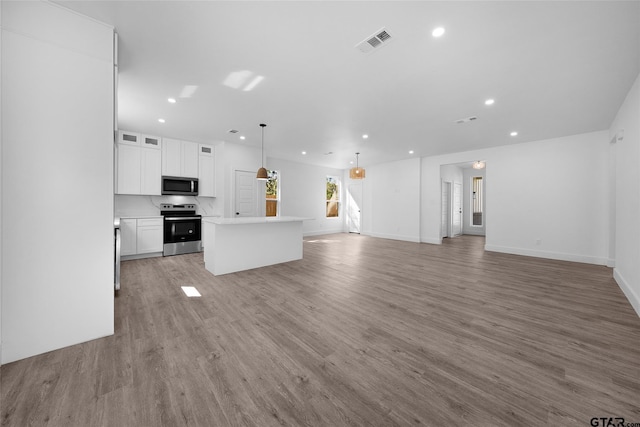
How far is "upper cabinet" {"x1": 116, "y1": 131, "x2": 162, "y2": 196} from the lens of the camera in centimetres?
514

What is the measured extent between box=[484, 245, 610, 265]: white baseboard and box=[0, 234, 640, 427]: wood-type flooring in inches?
105

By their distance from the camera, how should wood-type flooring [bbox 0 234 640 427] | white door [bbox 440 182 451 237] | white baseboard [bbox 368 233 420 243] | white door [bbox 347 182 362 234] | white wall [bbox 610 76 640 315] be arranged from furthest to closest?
white door [bbox 347 182 362 234]
white door [bbox 440 182 451 237]
white baseboard [bbox 368 233 420 243]
white wall [bbox 610 76 640 315]
wood-type flooring [bbox 0 234 640 427]

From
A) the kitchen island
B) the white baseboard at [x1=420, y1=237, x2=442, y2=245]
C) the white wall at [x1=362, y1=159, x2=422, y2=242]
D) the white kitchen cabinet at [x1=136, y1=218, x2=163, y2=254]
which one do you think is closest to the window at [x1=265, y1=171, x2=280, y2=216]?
the kitchen island

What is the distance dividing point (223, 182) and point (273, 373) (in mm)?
5521

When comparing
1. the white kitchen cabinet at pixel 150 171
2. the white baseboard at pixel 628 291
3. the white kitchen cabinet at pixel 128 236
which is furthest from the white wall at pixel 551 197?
the white kitchen cabinet at pixel 128 236

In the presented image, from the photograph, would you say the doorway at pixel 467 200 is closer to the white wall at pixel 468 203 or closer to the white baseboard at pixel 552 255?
the white wall at pixel 468 203

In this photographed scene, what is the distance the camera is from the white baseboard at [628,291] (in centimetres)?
277

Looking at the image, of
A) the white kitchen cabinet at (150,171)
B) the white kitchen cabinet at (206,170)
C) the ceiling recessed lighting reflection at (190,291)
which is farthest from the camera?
the white kitchen cabinet at (206,170)

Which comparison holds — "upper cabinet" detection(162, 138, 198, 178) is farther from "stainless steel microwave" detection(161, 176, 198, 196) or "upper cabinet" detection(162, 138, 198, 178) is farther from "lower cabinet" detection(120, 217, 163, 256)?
"lower cabinet" detection(120, 217, 163, 256)

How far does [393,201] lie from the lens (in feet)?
29.0

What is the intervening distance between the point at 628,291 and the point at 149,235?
8.36 meters

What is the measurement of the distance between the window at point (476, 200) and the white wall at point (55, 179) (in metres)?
11.8

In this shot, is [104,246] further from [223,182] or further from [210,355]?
[223,182]

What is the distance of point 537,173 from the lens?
5.91 m
